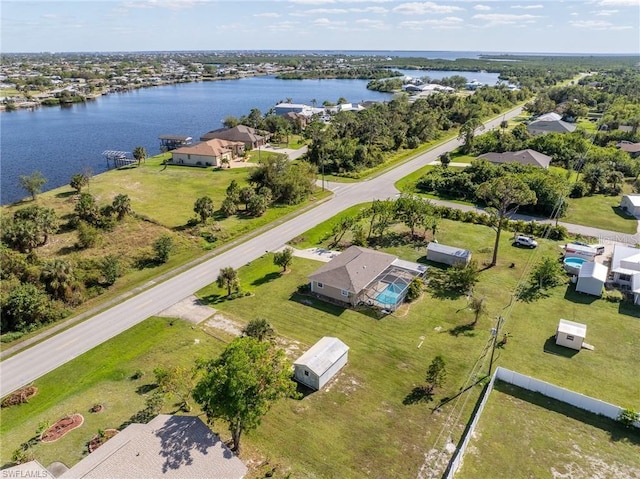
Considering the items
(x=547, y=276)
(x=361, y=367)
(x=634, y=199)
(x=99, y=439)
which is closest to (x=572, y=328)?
(x=547, y=276)

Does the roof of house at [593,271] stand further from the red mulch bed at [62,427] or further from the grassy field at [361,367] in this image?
the red mulch bed at [62,427]

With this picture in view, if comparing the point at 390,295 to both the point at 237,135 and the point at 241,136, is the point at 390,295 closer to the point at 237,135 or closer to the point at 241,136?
the point at 241,136

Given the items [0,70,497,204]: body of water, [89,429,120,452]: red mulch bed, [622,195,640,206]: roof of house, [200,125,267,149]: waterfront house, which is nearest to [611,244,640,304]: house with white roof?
[622,195,640,206]: roof of house

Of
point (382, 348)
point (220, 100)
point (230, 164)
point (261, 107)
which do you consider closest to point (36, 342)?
point (382, 348)

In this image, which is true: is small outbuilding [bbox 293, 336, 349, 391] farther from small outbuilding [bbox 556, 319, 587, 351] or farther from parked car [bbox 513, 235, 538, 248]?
parked car [bbox 513, 235, 538, 248]

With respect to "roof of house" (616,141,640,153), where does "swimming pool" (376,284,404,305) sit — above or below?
below

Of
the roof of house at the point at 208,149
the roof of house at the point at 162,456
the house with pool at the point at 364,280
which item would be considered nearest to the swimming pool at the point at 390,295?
the house with pool at the point at 364,280
